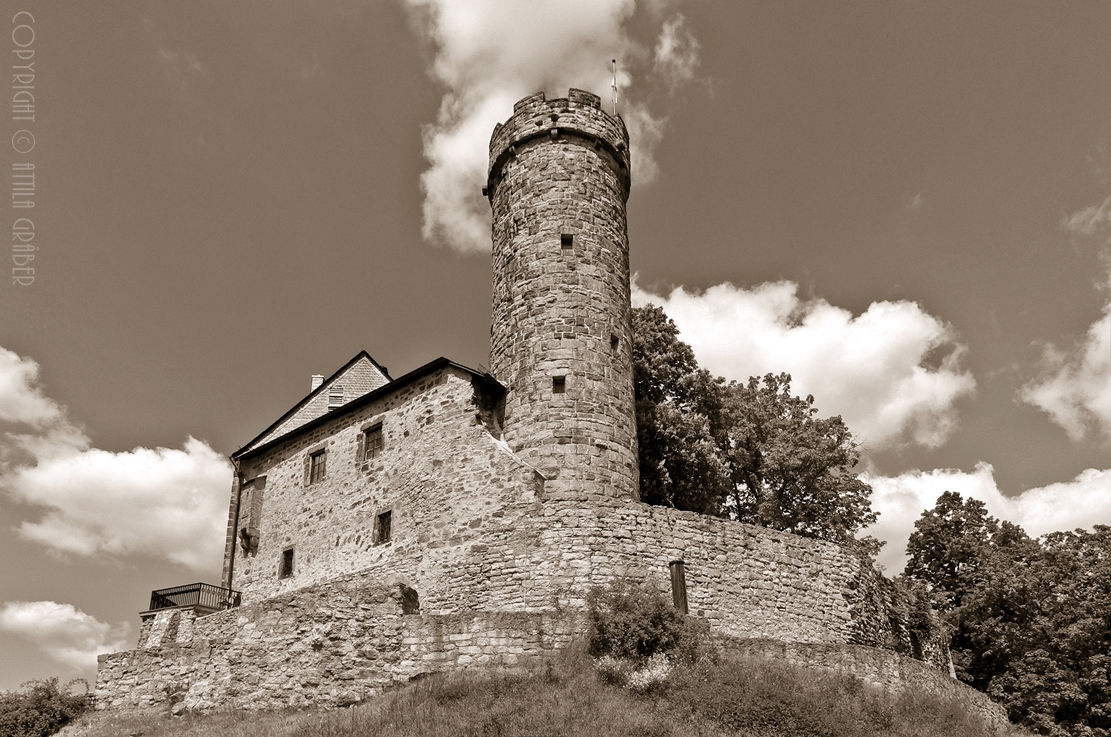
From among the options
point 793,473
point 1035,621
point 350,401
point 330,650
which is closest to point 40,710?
point 330,650

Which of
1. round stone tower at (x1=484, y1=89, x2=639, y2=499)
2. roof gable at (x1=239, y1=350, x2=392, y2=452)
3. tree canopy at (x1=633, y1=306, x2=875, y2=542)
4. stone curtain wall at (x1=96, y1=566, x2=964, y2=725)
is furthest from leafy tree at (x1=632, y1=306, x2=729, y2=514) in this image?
stone curtain wall at (x1=96, y1=566, x2=964, y2=725)

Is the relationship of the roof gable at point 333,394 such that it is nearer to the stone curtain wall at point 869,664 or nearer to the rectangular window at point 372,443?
the rectangular window at point 372,443

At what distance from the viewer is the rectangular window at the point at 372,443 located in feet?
78.5

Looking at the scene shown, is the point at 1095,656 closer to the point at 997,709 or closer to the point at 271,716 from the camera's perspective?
the point at 997,709

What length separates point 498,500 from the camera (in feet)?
65.3

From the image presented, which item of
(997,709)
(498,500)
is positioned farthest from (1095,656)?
(498,500)

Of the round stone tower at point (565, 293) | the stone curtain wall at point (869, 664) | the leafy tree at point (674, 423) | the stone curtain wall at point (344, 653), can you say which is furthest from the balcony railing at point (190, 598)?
the stone curtain wall at point (869, 664)

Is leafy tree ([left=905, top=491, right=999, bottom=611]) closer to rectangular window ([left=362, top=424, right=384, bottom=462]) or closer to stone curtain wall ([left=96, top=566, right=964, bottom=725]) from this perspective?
stone curtain wall ([left=96, top=566, right=964, bottom=725])

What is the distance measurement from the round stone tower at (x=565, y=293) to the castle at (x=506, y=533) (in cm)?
6

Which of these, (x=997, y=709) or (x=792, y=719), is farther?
(x=997, y=709)

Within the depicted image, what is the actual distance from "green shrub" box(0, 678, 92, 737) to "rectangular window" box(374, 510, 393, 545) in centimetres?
721

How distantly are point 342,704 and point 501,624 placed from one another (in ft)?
10.7

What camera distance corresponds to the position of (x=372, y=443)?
24234 mm

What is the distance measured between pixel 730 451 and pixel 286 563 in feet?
50.2
